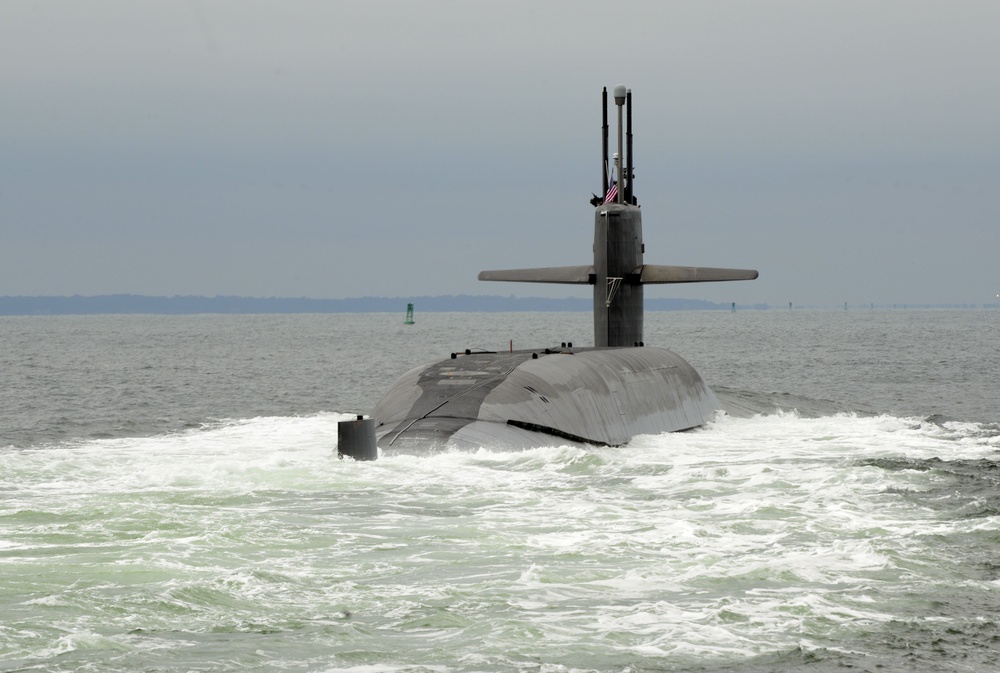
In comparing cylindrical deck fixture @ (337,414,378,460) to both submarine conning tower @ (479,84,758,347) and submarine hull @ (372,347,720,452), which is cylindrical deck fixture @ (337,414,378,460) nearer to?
submarine hull @ (372,347,720,452)

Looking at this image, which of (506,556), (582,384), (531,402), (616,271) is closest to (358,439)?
(531,402)

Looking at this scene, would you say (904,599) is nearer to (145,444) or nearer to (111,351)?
(145,444)

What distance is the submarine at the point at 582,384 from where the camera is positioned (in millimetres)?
19562

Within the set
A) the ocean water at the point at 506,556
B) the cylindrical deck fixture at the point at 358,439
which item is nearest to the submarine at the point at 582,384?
the cylindrical deck fixture at the point at 358,439

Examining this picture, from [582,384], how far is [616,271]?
639 centimetres

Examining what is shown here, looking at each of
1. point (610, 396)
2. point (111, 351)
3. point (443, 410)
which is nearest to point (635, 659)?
point (443, 410)

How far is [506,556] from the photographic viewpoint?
1222 cm

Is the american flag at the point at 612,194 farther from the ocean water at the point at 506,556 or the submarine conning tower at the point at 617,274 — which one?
the ocean water at the point at 506,556

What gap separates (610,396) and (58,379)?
121ft

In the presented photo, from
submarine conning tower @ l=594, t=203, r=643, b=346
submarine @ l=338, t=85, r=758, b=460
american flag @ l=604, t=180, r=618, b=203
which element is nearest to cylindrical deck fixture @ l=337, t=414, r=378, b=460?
submarine @ l=338, t=85, r=758, b=460

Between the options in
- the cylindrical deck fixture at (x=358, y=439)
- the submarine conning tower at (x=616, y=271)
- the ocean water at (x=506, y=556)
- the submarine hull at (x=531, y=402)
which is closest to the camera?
the ocean water at (x=506, y=556)

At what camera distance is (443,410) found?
67.4 feet

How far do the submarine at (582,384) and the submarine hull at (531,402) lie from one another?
0.09 ft

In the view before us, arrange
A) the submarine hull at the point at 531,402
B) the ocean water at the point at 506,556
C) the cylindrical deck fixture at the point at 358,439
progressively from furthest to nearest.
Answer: the submarine hull at the point at 531,402, the cylindrical deck fixture at the point at 358,439, the ocean water at the point at 506,556
